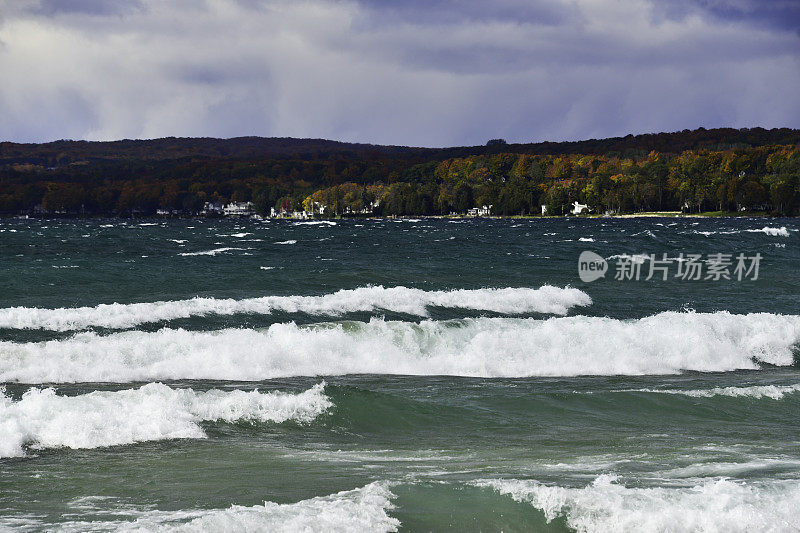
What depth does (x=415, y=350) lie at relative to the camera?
1820 centimetres

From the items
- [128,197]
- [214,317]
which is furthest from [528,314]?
[128,197]

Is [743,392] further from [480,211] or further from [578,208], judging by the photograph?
[480,211]

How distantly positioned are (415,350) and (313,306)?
21.7 ft

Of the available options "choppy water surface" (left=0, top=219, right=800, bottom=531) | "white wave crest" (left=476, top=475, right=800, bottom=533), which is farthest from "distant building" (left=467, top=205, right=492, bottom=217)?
"white wave crest" (left=476, top=475, right=800, bottom=533)

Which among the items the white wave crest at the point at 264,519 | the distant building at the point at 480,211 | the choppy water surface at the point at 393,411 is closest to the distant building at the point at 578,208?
the distant building at the point at 480,211

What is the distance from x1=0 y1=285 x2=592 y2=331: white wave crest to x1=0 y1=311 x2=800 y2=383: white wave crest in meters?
2.41

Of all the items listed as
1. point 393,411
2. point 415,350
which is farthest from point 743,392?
point 415,350

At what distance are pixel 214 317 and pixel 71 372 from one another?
6.38 metres

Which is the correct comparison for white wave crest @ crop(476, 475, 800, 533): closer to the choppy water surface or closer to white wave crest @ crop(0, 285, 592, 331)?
the choppy water surface

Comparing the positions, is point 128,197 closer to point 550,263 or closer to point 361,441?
point 550,263

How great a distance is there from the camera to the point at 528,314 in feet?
80.6

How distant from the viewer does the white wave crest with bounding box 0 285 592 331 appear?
20.3 m

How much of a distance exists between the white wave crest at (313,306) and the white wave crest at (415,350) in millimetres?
2413

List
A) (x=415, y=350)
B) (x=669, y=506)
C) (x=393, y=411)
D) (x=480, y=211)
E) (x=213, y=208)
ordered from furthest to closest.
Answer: (x=213, y=208) < (x=480, y=211) < (x=415, y=350) < (x=393, y=411) < (x=669, y=506)
